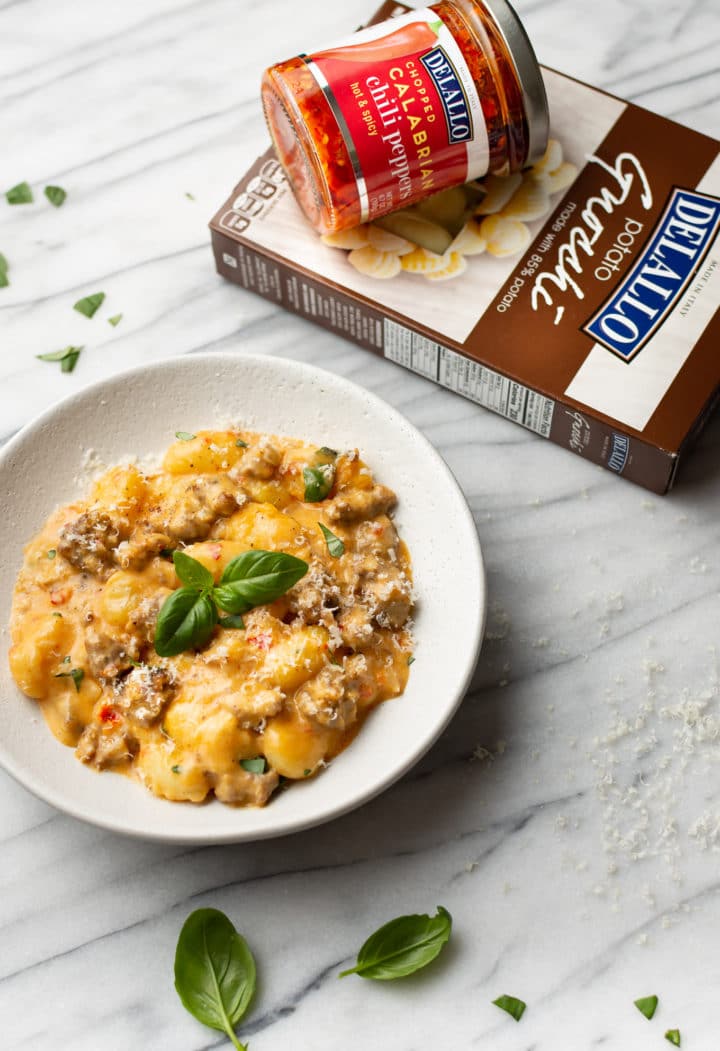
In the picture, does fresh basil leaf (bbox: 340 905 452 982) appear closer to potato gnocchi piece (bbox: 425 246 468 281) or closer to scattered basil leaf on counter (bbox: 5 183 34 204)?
potato gnocchi piece (bbox: 425 246 468 281)

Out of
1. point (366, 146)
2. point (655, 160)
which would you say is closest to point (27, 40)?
point (366, 146)

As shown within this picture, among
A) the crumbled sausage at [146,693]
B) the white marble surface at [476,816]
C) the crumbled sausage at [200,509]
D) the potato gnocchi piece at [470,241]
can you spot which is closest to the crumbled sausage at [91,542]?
the crumbled sausage at [200,509]

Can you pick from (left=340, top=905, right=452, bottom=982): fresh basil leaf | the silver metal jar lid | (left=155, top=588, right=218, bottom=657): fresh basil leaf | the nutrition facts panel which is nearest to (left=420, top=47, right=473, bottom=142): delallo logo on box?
the silver metal jar lid

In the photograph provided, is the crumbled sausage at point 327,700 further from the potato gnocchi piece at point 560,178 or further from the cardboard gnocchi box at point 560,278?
the potato gnocchi piece at point 560,178

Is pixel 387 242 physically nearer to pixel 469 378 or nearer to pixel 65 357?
pixel 469 378

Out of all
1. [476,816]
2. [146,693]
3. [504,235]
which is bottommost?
[476,816]

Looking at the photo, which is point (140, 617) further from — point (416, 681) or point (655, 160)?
point (655, 160)

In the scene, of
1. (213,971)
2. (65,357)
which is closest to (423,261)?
(65,357)
